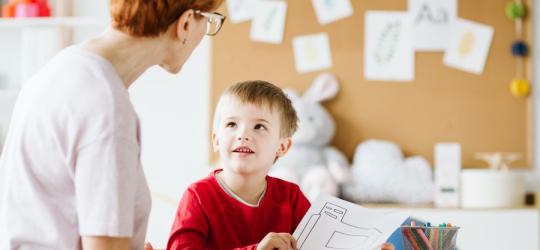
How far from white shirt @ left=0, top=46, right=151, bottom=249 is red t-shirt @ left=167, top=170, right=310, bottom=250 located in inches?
8.5

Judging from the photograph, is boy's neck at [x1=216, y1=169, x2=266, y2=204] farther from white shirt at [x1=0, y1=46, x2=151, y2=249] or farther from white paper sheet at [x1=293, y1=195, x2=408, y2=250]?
white shirt at [x1=0, y1=46, x2=151, y2=249]

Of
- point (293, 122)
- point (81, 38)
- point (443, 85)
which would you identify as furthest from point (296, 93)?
point (293, 122)

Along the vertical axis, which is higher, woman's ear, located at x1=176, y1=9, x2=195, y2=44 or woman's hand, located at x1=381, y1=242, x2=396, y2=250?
woman's ear, located at x1=176, y1=9, x2=195, y2=44

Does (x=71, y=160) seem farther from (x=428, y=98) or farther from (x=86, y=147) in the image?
(x=428, y=98)

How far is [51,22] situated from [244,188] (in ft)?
6.48

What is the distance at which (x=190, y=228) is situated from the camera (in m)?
1.22

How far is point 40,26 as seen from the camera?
3.07m

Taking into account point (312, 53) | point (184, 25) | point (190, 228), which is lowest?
point (190, 228)

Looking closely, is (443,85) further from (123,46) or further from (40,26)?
(123,46)

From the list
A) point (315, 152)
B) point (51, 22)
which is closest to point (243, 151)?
point (315, 152)

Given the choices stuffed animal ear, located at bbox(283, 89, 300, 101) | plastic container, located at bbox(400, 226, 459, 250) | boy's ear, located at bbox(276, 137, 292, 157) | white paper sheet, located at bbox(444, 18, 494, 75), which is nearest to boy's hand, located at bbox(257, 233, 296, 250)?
plastic container, located at bbox(400, 226, 459, 250)

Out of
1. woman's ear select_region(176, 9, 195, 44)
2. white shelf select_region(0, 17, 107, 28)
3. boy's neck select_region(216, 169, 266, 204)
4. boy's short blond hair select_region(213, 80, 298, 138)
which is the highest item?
woman's ear select_region(176, 9, 195, 44)

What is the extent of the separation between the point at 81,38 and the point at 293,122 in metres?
1.96

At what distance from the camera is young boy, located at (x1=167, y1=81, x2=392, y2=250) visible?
125cm
